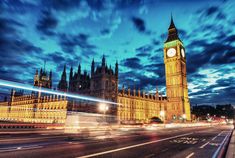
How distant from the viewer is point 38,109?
10250 centimetres

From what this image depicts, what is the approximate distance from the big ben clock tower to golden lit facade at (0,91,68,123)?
166 feet

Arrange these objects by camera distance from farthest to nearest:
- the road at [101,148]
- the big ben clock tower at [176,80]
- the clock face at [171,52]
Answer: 1. the clock face at [171,52]
2. the big ben clock tower at [176,80]
3. the road at [101,148]

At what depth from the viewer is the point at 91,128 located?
1809 cm

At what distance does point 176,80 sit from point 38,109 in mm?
74042

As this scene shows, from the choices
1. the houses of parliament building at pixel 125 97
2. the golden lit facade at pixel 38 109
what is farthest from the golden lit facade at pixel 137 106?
the golden lit facade at pixel 38 109

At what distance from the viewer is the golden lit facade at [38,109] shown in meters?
89.6

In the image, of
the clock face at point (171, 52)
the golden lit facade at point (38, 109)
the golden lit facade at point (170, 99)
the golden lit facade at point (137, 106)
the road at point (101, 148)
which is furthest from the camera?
the clock face at point (171, 52)

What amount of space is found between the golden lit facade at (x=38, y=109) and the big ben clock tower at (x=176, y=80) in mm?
50553

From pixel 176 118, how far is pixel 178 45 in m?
36.7

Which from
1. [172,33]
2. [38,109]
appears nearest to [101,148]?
[38,109]

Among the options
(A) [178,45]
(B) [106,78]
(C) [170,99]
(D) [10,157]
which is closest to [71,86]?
(B) [106,78]

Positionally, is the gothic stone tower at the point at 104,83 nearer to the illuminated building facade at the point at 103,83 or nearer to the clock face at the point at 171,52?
the illuminated building facade at the point at 103,83

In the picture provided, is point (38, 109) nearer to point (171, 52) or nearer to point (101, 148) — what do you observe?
point (171, 52)

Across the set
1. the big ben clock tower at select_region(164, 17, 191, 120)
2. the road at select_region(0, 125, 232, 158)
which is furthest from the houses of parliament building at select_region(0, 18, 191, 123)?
the road at select_region(0, 125, 232, 158)
